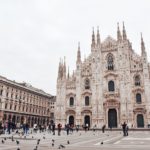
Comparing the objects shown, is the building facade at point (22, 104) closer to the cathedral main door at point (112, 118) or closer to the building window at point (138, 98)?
the cathedral main door at point (112, 118)

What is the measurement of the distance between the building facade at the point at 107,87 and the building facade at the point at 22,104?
1429cm

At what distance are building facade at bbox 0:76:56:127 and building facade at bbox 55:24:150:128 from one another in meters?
14.3

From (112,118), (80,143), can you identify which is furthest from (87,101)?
(80,143)

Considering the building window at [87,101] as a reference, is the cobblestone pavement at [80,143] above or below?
below

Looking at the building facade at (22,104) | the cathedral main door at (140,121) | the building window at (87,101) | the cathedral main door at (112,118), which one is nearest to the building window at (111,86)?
the cathedral main door at (112,118)

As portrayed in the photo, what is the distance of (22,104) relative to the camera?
63.5 m

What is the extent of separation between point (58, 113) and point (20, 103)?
16.0m

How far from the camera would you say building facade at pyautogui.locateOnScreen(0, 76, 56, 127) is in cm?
5588

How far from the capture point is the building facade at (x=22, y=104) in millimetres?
55875

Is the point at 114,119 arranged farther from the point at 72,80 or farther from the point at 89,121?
the point at 72,80

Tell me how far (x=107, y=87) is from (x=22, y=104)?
27133 mm

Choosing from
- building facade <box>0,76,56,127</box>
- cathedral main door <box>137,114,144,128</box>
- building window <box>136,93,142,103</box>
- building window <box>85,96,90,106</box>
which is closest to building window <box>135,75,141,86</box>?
building window <box>136,93,142,103</box>

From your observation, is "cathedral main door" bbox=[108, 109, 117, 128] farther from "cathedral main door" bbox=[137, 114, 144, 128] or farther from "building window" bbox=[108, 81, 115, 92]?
"cathedral main door" bbox=[137, 114, 144, 128]

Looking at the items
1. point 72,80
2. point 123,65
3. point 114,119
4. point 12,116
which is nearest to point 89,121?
point 114,119
